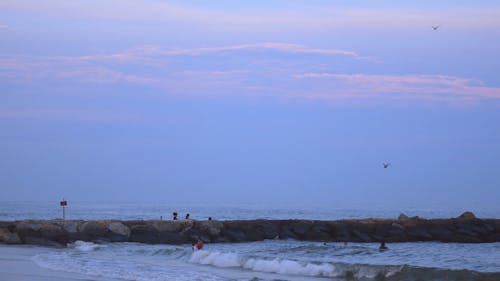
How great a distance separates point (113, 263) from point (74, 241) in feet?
28.2

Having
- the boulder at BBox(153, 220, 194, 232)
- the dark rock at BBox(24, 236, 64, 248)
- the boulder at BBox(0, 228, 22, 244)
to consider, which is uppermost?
the boulder at BBox(153, 220, 194, 232)

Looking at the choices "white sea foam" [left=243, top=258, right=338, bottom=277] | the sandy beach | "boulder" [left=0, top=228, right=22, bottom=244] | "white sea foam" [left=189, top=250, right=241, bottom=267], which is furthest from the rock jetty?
"white sea foam" [left=243, top=258, right=338, bottom=277]

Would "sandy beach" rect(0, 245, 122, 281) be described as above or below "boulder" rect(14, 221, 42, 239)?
below

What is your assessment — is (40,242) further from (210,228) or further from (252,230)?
(252,230)

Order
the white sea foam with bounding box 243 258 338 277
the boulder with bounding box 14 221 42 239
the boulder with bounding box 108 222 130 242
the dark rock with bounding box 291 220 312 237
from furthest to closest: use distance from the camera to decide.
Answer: the dark rock with bounding box 291 220 312 237 < the boulder with bounding box 108 222 130 242 < the boulder with bounding box 14 221 42 239 < the white sea foam with bounding box 243 258 338 277

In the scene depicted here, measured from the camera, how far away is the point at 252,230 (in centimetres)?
3981

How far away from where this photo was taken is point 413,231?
4019cm

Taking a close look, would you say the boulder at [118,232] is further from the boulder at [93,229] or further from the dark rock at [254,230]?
the boulder at [93,229]

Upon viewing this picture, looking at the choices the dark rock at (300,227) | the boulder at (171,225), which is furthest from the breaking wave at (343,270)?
the dark rock at (300,227)

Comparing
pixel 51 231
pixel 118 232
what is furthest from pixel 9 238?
pixel 118 232

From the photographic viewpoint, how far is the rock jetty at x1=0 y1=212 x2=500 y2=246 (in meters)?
36.7

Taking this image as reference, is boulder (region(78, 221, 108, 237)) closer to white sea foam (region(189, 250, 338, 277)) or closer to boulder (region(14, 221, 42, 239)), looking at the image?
boulder (region(14, 221, 42, 239))

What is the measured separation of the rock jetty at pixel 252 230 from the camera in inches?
1443

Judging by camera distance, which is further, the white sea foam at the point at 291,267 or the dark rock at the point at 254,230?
the dark rock at the point at 254,230
